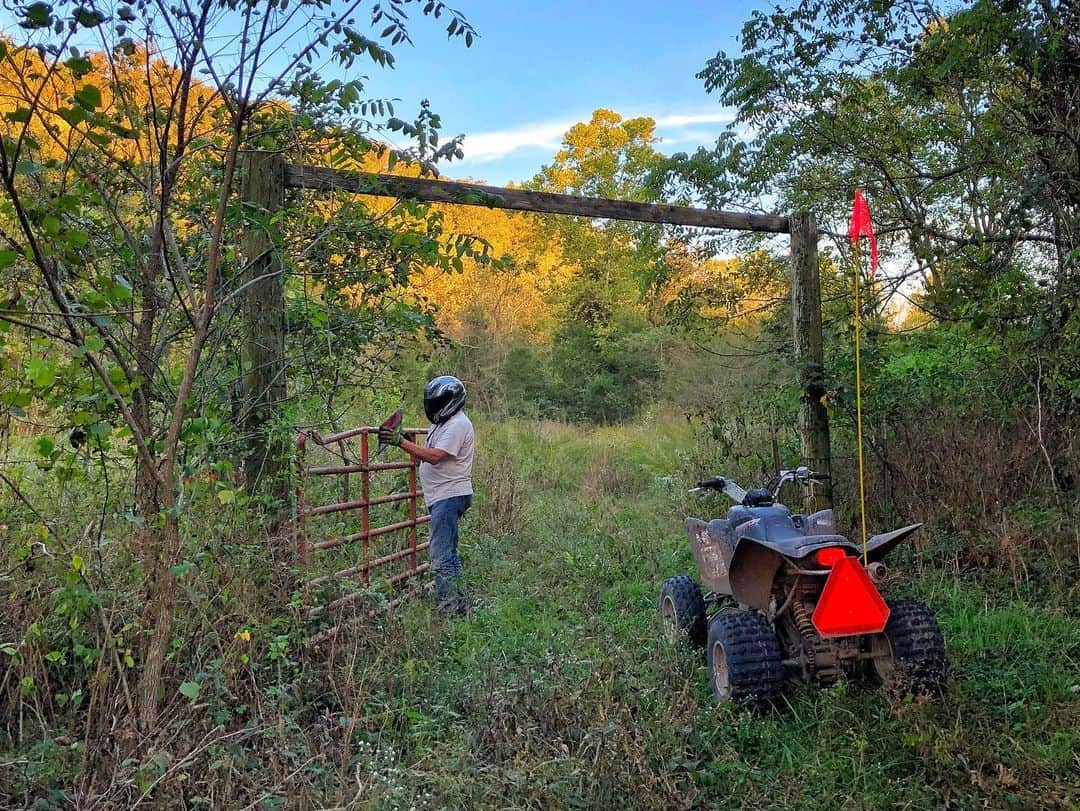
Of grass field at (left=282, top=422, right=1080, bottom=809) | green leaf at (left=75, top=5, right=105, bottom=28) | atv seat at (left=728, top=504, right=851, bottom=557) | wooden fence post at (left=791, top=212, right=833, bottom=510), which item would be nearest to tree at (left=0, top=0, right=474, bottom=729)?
green leaf at (left=75, top=5, right=105, bottom=28)

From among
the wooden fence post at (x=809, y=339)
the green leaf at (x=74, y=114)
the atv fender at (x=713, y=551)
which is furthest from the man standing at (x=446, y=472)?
the green leaf at (x=74, y=114)

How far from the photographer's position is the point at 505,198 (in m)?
5.72

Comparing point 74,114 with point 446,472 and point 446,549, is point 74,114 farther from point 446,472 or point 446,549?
point 446,549

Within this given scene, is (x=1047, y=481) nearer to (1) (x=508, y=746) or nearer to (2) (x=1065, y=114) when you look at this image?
(2) (x=1065, y=114)

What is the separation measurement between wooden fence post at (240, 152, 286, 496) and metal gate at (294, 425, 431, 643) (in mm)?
222

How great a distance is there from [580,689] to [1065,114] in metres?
5.74

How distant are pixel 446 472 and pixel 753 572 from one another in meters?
2.45

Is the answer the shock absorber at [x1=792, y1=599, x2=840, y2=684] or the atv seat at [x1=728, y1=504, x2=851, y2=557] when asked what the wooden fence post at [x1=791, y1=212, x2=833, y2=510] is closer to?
the atv seat at [x1=728, y1=504, x2=851, y2=557]

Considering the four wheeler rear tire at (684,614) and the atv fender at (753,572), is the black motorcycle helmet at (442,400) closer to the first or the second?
the four wheeler rear tire at (684,614)

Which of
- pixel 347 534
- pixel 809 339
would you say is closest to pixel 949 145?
pixel 809 339

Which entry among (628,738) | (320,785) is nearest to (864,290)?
(628,738)

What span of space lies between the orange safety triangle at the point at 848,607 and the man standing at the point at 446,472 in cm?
275

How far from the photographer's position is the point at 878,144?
326 inches

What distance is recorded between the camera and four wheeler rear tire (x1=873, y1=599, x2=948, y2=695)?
4.07 metres
